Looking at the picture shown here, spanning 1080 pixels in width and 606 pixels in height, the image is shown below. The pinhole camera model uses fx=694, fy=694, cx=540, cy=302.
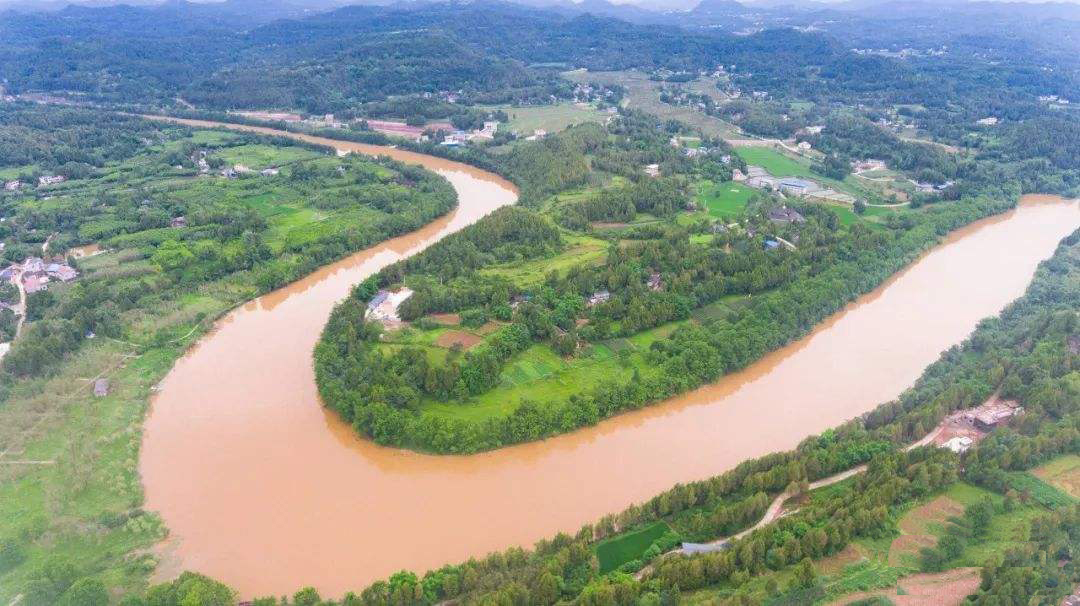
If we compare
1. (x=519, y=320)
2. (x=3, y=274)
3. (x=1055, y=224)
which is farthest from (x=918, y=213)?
(x=3, y=274)

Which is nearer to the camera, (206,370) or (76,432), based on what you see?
(76,432)

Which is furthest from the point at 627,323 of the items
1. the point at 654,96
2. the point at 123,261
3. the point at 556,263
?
the point at 654,96

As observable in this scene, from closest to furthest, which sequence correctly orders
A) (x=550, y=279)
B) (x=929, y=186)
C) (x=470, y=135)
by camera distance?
1. (x=550, y=279)
2. (x=929, y=186)
3. (x=470, y=135)

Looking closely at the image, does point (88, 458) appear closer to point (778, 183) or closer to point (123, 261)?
point (123, 261)

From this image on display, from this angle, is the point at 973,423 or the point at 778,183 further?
the point at 778,183

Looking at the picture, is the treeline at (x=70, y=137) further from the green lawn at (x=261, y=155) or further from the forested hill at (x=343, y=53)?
the forested hill at (x=343, y=53)

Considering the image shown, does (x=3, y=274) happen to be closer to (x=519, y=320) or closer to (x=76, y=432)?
(x=76, y=432)

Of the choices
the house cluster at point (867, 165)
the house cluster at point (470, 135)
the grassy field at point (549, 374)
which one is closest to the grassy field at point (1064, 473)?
the grassy field at point (549, 374)

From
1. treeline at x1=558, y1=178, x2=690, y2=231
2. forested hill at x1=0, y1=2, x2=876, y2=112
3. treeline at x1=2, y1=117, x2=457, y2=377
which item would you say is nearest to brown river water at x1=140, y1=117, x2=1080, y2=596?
treeline at x1=2, y1=117, x2=457, y2=377
